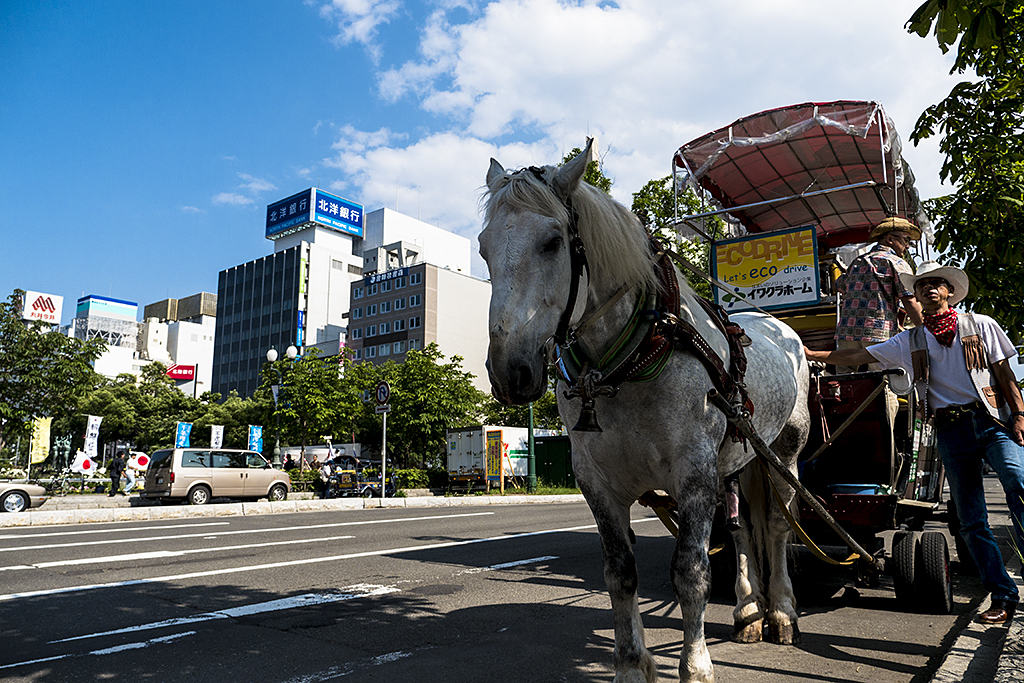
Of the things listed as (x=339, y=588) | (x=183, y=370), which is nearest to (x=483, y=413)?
(x=339, y=588)

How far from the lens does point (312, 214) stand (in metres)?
104

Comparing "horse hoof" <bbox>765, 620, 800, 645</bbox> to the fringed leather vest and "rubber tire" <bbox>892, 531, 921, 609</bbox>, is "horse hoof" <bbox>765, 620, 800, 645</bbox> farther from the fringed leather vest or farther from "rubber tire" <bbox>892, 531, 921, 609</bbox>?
the fringed leather vest

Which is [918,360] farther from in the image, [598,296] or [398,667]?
[398,667]

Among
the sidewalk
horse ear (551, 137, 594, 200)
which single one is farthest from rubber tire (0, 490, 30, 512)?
horse ear (551, 137, 594, 200)

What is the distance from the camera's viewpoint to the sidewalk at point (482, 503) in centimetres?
329

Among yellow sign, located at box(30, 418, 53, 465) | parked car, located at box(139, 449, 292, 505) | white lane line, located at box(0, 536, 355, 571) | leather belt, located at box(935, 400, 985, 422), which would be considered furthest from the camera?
yellow sign, located at box(30, 418, 53, 465)

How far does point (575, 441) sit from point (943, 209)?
5168mm

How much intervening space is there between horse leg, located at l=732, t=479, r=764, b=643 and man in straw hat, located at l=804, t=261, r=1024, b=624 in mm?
1263

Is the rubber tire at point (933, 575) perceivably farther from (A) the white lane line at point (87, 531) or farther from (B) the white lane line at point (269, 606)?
(A) the white lane line at point (87, 531)

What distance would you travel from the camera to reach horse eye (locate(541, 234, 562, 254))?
2.71 m

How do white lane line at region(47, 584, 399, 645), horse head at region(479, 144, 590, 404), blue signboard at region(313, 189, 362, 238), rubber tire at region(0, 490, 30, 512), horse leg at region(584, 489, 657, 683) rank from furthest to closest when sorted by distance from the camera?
blue signboard at region(313, 189, 362, 238) → rubber tire at region(0, 490, 30, 512) → white lane line at region(47, 584, 399, 645) → horse leg at region(584, 489, 657, 683) → horse head at region(479, 144, 590, 404)

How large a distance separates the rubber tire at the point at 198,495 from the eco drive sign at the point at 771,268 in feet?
57.5

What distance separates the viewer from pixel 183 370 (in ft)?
362

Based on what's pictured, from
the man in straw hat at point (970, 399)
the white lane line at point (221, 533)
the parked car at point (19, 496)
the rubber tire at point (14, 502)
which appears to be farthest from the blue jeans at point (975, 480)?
the parked car at point (19, 496)
